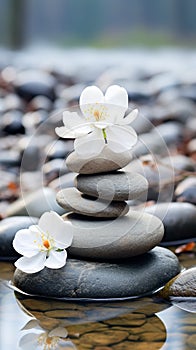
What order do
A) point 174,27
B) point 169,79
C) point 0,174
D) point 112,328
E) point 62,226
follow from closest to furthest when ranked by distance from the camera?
point 112,328
point 62,226
point 0,174
point 169,79
point 174,27

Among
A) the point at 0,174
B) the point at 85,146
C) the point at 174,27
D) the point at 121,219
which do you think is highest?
the point at 85,146

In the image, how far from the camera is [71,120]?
2.97 metres

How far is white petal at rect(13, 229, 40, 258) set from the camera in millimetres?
2902

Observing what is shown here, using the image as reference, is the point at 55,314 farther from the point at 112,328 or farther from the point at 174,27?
the point at 174,27

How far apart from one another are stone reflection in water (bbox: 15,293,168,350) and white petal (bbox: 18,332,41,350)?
0.05 metres

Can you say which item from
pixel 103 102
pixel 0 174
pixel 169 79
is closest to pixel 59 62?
pixel 169 79

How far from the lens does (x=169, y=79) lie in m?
7.62

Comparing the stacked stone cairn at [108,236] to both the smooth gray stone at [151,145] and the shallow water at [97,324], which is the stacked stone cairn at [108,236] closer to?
the shallow water at [97,324]

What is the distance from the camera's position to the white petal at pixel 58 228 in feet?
9.47

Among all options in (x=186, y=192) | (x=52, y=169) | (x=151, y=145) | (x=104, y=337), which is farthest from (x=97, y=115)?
A: (x=52, y=169)

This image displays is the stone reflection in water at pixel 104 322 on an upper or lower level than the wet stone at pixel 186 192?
upper

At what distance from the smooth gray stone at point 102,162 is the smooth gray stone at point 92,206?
104 millimetres

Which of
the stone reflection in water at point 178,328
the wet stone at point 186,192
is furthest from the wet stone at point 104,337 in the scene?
the wet stone at point 186,192

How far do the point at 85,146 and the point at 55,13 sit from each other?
416 inches
